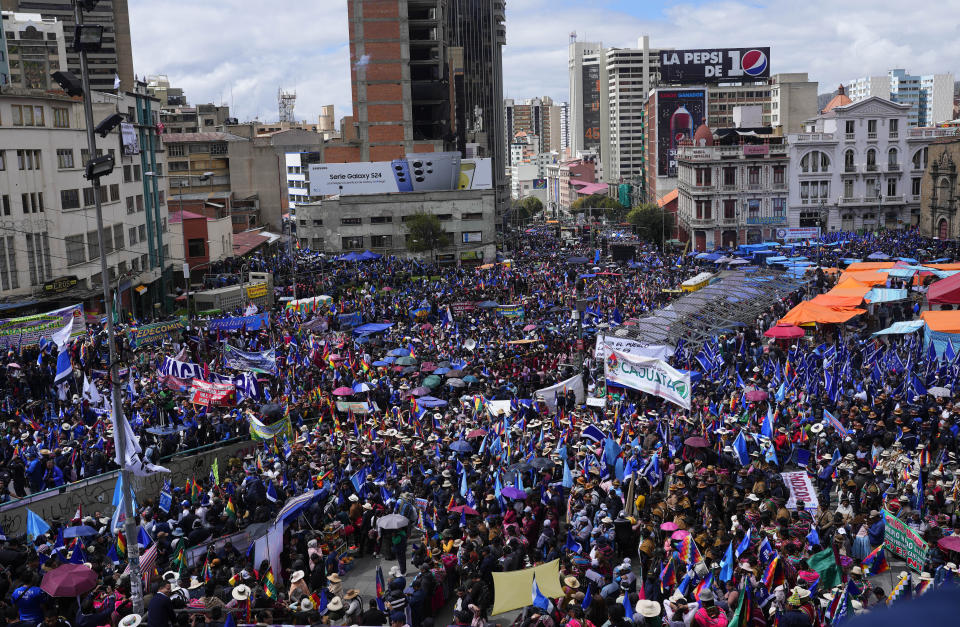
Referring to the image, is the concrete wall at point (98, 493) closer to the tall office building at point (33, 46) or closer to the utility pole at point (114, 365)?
the utility pole at point (114, 365)

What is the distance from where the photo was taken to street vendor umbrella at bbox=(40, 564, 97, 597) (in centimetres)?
1265

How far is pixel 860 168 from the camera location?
74125 millimetres

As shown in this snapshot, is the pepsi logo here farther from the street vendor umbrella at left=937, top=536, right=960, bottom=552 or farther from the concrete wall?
the street vendor umbrella at left=937, top=536, right=960, bottom=552

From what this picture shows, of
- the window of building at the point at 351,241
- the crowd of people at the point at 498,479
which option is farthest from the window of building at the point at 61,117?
the window of building at the point at 351,241

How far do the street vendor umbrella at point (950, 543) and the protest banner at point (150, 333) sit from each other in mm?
23355

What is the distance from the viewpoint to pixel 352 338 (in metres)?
34.5

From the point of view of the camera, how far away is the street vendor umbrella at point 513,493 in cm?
1656

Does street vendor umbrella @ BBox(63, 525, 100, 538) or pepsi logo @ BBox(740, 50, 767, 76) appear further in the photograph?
pepsi logo @ BBox(740, 50, 767, 76)

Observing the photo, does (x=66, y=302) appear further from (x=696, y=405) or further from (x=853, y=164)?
(x=853, y=164)

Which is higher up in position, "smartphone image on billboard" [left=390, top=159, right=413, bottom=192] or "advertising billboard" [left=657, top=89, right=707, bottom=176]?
"advertising billboard" [left=657, top=89, right=707, bottom=176]

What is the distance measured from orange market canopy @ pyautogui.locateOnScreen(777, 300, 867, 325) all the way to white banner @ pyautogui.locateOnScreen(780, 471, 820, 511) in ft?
48.2

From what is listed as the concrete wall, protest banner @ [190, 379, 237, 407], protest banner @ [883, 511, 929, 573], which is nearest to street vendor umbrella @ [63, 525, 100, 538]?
the concrete wall

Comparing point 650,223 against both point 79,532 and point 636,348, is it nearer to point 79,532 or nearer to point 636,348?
point 636,348

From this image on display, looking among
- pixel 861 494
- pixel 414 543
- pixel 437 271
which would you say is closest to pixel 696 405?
pixel 861 494
